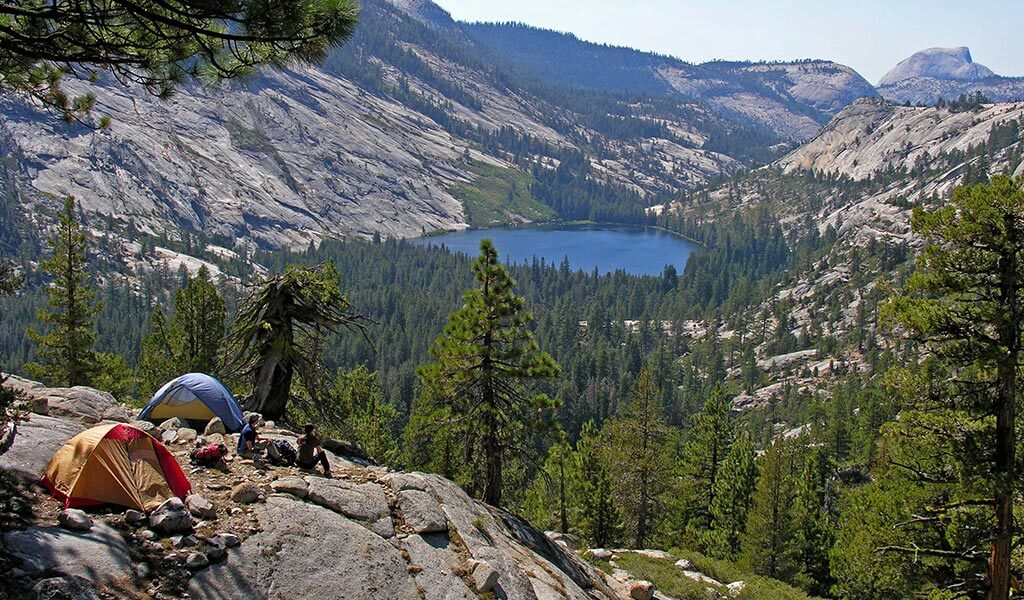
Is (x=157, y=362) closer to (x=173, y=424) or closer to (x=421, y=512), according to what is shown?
(x=173, y=424)

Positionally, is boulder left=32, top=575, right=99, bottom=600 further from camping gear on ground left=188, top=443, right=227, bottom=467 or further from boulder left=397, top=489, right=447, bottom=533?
boulder left=397, top=489, right=447, bottom=533

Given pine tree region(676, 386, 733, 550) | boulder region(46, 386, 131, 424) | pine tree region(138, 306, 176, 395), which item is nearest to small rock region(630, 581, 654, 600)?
boulder region(46, 386, 131, 424)

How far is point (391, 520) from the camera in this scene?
16328 mm

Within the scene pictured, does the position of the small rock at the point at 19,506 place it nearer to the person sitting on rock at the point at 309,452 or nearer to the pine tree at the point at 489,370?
the person sitting on rock at the point at 309,452

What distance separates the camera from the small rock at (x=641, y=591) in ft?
78.0

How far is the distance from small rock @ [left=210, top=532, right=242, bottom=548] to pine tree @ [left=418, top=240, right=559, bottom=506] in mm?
13568

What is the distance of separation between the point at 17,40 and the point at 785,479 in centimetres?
4461

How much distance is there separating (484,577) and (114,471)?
784 cm

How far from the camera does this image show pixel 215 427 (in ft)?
66.4

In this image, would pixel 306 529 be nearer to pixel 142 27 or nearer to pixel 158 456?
pixel 158 456

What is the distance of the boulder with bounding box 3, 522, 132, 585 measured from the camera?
1116 cm

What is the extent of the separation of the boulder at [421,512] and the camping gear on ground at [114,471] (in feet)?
15.9

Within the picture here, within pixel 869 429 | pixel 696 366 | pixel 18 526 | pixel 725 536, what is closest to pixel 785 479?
pixel 725 536

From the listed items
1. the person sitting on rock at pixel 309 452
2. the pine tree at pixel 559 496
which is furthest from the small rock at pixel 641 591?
the pine tree at pixel 559 496
